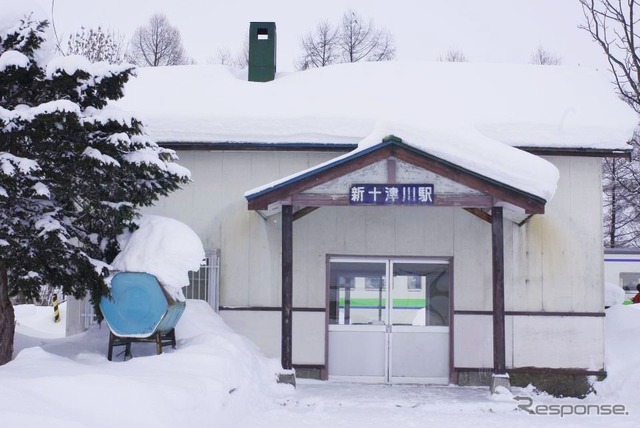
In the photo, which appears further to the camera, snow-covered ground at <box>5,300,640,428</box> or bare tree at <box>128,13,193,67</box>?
bare tree at <box>128,13,193,67</box>

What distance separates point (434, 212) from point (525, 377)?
3102 millimetres

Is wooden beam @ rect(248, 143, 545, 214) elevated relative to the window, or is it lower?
elevated

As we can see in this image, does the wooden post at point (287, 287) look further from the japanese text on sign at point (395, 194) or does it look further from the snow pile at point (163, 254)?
the snow pile at point (163, 254)

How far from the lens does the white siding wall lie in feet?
41.1

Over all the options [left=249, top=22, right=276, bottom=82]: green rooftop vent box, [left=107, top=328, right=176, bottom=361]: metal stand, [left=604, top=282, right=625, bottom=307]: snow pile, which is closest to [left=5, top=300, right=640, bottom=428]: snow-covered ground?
[left=107, top=328, right=176, bottom=361]: metal stand

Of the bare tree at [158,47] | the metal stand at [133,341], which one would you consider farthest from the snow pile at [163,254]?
the bare tree at [158,47]

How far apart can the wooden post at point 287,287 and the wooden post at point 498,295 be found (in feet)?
9.98

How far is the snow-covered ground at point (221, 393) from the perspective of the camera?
6578mm

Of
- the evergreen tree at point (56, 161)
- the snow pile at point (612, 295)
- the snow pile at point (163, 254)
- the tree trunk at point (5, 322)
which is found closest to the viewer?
the evergreen tree at point (56, 161)

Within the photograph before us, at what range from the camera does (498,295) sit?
1116cm

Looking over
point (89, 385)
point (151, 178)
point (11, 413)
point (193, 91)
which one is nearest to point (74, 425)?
point (11, 413)

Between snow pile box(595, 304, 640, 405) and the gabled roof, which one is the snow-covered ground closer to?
snow pile box(595, 304, 640, 405)

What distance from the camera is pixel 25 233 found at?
9.11 m

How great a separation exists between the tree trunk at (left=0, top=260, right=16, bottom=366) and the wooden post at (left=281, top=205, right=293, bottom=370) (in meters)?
3.82
